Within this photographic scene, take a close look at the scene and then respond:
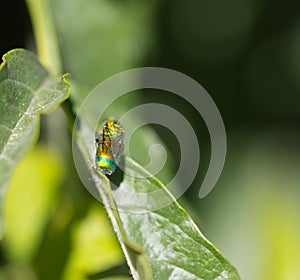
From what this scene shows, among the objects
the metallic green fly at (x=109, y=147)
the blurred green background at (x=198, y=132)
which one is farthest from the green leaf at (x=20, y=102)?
the blurred green background at (x=198, y=132)

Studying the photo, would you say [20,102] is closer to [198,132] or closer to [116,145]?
[116,145]

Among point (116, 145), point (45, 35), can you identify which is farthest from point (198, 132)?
point (116, 145)

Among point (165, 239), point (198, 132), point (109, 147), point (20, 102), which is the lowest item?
point (165, 239)

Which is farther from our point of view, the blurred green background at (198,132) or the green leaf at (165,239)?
the blurred green background at (198,132)

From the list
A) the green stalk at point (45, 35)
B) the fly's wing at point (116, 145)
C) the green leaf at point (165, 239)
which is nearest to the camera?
the green leaf at point (165, 239)

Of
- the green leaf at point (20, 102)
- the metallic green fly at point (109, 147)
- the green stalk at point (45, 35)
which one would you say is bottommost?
the metallic green fly at point (109, 147)

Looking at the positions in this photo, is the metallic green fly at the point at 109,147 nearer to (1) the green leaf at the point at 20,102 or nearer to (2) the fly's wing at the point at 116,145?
(2) the fly's wing at the point at 116,145
